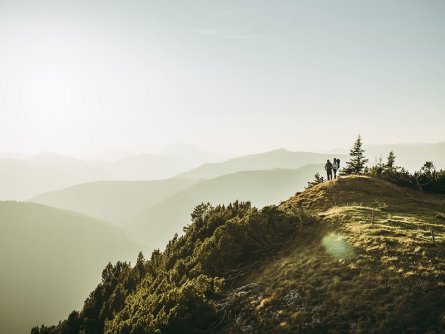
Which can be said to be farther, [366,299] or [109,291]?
[109,291]

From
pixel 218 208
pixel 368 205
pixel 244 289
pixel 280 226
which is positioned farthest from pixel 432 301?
pixel 218 208

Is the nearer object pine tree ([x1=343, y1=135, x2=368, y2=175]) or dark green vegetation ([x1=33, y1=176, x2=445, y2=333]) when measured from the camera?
dark green vegetation ([x1=33, y1=176, x2=445, y2=333])

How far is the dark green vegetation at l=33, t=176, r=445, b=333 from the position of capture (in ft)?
35.9

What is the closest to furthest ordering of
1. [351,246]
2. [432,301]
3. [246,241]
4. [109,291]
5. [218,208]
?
1. [432,301]
2. [351,246]
3. [246,241]
4. [109,291]
5. [218,208]

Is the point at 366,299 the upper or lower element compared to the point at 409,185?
lower

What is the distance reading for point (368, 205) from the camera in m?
20.3

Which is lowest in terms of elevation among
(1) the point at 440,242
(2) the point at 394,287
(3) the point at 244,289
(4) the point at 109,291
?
(4) the point at 109,291

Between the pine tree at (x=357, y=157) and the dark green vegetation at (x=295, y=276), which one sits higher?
the pine tree at (x=357, y=157)

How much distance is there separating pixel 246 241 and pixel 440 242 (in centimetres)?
911

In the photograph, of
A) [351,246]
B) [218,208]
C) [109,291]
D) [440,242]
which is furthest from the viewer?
[218,208]

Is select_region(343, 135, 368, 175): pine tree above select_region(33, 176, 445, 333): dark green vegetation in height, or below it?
above

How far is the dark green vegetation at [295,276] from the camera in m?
10.9

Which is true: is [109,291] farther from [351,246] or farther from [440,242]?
[440,242]

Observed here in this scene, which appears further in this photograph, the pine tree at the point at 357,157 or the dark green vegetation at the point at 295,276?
the pine tree at the point at 357,157
